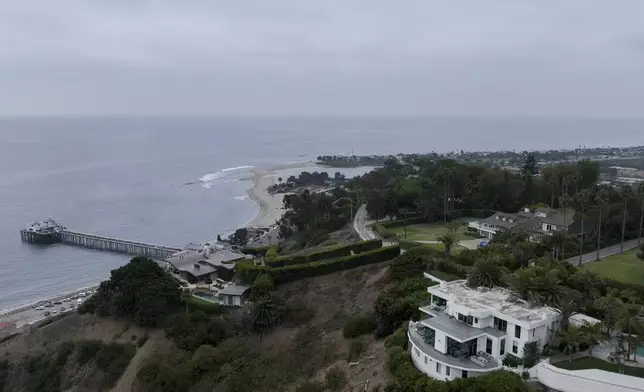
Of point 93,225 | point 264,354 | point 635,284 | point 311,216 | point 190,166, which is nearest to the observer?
point 635,284

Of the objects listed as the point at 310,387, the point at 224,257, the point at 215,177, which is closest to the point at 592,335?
the point at 310,387

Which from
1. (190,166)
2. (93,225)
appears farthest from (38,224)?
(190,166)

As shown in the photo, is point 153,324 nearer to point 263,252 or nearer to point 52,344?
point 52,344

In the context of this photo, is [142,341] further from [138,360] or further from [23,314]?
[23,314]

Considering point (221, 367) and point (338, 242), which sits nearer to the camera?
point (221, 367)

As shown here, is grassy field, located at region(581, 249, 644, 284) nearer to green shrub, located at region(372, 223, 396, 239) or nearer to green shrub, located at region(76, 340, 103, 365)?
green shrub, located at region(372, 223, 396, 239)

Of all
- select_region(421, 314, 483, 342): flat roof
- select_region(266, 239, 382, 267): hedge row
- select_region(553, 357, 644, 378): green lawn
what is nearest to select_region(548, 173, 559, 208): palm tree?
select_region(266, 239, 382, 267): hedge row

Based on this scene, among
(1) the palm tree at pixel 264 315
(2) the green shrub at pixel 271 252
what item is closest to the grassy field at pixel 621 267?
(1) the palm tree at pixel 264 315
